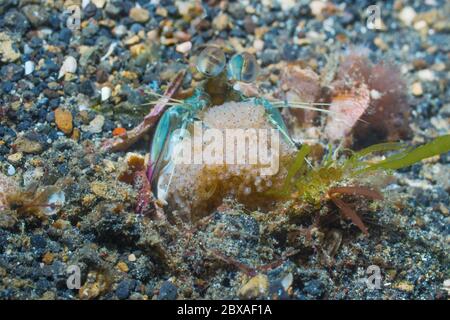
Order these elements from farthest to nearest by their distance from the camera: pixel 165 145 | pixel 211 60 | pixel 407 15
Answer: pixel 407 15
pixel 165 145
pixel 211 60

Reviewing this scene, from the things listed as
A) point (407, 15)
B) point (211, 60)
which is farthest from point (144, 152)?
point (407, 15)

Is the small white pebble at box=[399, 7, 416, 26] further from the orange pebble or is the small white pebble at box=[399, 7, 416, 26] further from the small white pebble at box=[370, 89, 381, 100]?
the orange pebble

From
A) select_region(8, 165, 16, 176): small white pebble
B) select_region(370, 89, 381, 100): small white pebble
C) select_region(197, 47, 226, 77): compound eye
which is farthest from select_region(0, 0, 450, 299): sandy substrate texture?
select_region(197, 47, 226, 77): compound eye

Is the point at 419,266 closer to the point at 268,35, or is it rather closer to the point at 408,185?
the point at 408,185

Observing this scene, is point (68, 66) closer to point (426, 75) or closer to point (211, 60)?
point (211, 60)

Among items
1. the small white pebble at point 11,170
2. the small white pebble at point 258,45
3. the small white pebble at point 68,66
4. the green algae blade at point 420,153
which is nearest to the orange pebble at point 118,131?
the small white pebble at point 68,66

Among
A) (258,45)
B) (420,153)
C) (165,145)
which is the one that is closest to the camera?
(420,153)
